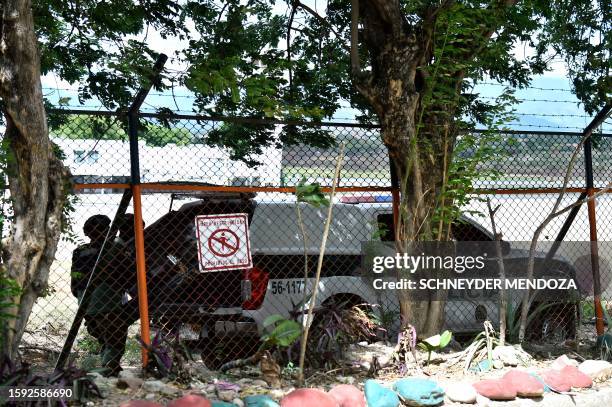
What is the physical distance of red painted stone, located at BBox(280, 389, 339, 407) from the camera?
5438mm

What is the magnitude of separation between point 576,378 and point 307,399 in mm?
2596

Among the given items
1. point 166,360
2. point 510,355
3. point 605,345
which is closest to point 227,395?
point 166,360

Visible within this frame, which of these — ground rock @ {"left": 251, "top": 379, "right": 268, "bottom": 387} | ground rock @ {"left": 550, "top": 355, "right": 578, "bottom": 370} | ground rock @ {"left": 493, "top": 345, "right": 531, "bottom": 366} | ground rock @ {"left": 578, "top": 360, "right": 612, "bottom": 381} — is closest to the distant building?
ground rock @ {"left": 251, "top": 379, "right": 268, "bottom": 387}

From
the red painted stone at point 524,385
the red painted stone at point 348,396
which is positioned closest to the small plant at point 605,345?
the red painted stone at point 524,385

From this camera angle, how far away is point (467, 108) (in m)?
9.73

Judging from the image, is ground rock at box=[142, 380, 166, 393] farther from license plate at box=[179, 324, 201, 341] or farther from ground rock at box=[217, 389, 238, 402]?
license plate at box=[179, 324, 201, 341]

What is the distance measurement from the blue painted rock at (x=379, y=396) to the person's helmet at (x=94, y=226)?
9.74ft

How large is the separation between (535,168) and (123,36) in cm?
488

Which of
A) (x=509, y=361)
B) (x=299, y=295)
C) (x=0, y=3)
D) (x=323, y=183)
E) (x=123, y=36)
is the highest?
(x=123, y=36)

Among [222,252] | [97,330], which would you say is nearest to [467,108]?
[222,252]

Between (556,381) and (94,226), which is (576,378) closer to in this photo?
(556,381)

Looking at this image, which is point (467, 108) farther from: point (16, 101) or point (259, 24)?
point (16, 101)

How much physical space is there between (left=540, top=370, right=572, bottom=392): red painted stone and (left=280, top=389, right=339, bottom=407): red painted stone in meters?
2.05

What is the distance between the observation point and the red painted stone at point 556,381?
6516mm
